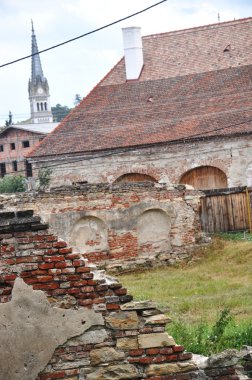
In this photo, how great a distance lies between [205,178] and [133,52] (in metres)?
8.02

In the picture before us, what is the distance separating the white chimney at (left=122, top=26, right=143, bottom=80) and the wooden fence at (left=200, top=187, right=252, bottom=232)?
12400mm

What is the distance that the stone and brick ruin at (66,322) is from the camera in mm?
8445

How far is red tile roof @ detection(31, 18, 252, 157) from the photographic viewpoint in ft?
125

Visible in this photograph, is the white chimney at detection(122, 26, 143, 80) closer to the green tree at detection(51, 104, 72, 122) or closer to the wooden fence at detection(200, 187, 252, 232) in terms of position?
the wooden fence at detection(200, 187, 252, 232)

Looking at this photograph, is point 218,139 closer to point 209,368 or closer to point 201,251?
point 201,251

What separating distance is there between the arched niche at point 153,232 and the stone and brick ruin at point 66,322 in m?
17.5

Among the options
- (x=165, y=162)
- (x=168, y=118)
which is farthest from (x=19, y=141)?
(x=165, y=162)

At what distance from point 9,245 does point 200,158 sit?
29608mm

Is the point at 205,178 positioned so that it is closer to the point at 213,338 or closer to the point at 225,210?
the point at 225,210

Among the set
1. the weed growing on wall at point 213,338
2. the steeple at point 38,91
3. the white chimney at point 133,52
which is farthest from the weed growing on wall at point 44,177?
the steeple at point 38,91

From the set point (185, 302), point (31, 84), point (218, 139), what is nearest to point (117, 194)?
point (185, 302)

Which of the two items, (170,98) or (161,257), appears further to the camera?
Result: (170,98)

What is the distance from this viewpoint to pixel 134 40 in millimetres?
43125

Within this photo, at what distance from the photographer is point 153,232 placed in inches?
1043
